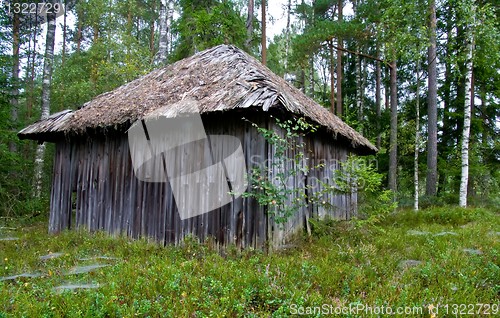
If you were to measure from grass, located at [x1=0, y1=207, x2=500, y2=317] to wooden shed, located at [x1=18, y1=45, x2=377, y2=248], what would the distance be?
565 mm

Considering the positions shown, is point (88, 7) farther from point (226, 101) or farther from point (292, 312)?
point (292, 312)

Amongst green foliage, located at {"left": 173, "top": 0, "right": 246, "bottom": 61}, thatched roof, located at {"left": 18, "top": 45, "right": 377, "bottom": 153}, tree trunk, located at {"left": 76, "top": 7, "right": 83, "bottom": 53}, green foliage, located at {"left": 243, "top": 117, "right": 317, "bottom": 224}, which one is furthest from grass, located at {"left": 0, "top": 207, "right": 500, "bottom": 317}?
tree trunk, located at {"left": 76, "top": 7, "right": 83, "bottom": 53}

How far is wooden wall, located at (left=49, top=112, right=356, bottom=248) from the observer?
250 inches

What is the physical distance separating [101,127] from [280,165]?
4.16 metres

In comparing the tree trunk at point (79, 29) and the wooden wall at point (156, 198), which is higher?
the tree trunk at point (79, 29)

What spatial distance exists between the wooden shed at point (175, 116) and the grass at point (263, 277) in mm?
565

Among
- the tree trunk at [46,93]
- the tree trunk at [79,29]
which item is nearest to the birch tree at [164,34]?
the tree trunk at [46,93]

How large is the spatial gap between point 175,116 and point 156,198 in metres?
1.97

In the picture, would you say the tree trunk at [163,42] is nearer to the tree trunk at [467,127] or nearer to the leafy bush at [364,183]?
the leafy bush at [364,183]

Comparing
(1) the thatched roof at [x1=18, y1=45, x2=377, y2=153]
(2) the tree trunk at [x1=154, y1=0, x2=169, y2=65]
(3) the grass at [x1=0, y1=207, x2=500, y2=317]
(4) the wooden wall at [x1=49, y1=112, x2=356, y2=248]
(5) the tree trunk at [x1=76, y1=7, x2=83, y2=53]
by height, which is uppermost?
(5) the tree trunk at [x1=76, y1=7, x2=83, y2=53]

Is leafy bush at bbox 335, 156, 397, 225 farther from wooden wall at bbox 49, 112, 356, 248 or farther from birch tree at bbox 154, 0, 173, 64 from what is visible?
birch tree at bbox 154, 0, 173, 64

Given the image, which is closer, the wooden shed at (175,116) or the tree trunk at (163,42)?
the wooden shed at (175,116)

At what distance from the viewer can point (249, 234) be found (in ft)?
20.4

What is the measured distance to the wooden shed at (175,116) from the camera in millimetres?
6270
